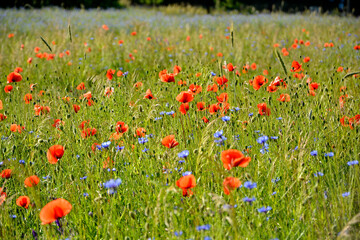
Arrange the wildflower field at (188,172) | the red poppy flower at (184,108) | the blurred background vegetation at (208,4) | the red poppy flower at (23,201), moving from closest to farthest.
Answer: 1. the wildflower field at (188,172)
2. the red poppy flower at (23,201)
3. the red poppy flower at (184,108)
4. the blurred background vegetation at (208,4)

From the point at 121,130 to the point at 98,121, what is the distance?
67 cm

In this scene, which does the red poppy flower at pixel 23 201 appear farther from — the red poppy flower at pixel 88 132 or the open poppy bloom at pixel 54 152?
the red poppy flower at pixel 88 132

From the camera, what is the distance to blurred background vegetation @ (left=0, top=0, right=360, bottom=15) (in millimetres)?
18750

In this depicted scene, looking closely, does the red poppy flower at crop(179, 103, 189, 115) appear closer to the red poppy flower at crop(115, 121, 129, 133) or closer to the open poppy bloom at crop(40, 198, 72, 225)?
the red poppy flower at crop(115, 121, 129, 133)

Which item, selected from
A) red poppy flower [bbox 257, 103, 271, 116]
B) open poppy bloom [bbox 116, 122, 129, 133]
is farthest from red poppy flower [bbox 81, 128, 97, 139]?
red poppy flower [bbox 257, 103, 271, 116]

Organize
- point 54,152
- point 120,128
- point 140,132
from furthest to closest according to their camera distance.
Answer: point 140,132
point 120,128
point 54,152

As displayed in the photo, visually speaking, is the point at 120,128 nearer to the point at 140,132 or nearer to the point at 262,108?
the point at 140,132

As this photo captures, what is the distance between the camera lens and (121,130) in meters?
1.97

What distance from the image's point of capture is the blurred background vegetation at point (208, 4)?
1875 cm

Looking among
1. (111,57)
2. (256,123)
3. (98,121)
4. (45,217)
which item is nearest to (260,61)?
(111,57)

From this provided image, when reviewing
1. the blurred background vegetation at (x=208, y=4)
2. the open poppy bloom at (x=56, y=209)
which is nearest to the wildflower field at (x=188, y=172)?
the open poppy bloom at (x=56, y=209)

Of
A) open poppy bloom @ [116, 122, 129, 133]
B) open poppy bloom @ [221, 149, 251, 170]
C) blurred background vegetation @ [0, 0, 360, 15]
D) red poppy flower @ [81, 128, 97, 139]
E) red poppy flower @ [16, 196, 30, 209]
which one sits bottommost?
red poppy flower @ [16, 196, 30, 209]

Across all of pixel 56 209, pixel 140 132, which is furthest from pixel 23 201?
pixel 140 132

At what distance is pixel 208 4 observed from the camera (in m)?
20.7
